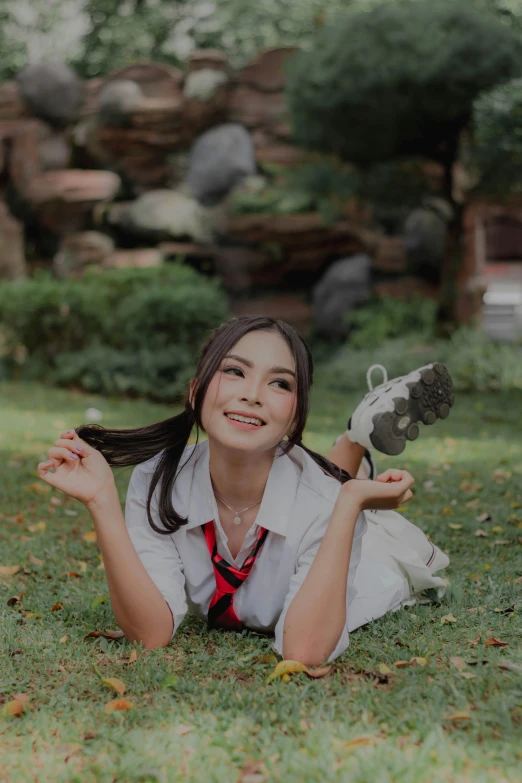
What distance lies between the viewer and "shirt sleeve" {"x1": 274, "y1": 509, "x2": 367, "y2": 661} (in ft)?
7.95

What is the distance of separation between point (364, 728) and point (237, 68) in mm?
15809

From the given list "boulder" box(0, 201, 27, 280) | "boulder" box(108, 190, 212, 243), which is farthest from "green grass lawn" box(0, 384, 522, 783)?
"boulder" box(0, 201, 27, 280)

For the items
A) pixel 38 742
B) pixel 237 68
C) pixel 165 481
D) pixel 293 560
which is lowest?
pixel 38 742

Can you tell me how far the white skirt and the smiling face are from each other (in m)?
0.66

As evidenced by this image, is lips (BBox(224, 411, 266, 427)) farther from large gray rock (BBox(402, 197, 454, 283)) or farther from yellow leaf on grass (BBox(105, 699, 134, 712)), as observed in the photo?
large gray rock (BBox(402, 197, 454, 283))

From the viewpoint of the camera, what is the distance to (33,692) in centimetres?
230

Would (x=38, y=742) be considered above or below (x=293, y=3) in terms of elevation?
below

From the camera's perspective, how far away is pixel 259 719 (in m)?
2.09

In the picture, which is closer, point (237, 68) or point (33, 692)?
point (33, 692)

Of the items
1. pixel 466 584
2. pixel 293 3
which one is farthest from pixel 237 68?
pixel 466 584

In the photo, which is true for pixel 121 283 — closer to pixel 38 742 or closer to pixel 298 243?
pixel 298 243

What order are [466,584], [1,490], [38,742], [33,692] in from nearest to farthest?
[38,742] → [33,692] → [466,584] → [1,490]

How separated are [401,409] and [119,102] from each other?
13.8m

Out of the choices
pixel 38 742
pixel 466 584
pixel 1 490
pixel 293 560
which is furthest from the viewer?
pixel 1 490
